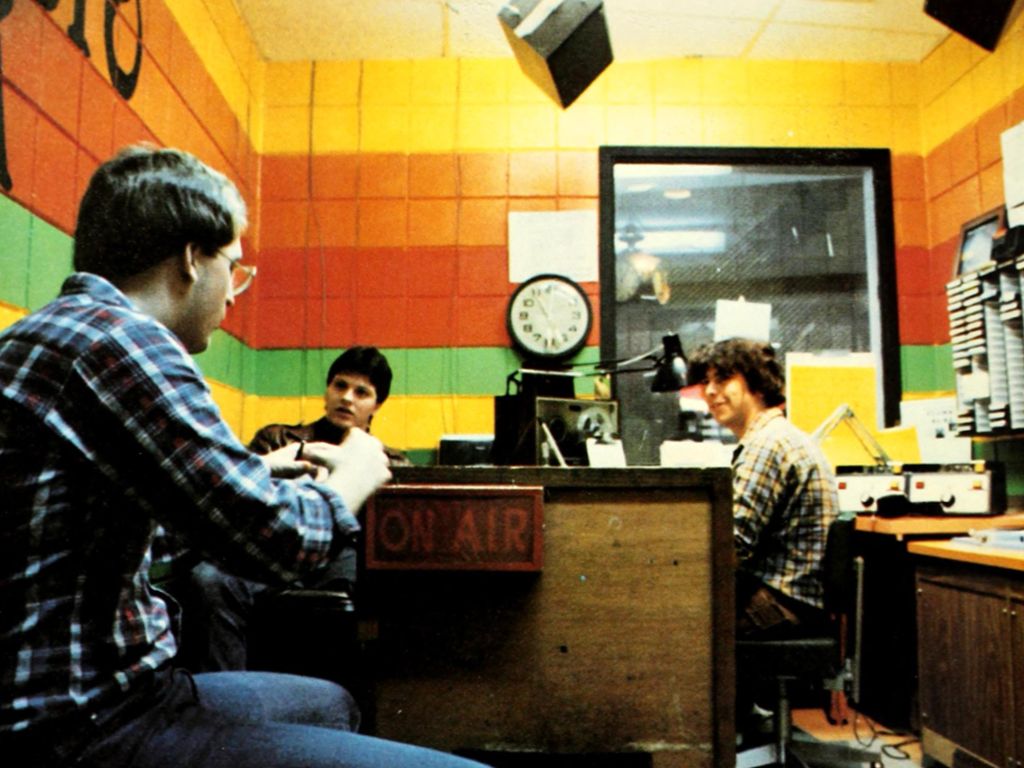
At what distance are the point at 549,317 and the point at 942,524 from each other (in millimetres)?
1911

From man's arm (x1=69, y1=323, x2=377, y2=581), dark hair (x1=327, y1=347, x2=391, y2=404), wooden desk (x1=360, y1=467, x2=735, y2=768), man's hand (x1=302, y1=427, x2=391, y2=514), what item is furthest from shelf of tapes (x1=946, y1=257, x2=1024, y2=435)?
man's arm (x1=69, y1=323, x2=377, y2=581)

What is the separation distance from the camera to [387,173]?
165 inches

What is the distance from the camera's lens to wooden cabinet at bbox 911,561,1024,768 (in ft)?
7.62

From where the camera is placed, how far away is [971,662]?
253 centimetres

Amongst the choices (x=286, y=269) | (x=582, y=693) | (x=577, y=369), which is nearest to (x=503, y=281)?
(x=577, y=369)

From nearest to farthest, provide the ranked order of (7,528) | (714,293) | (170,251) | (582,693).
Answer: (7,528)
(170,251)
(582,693)
(714,293)

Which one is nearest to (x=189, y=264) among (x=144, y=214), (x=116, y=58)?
(x=144, y=214)

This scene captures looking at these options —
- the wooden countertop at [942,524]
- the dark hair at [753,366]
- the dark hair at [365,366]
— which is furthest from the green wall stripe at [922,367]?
the dark hair at [365,366]

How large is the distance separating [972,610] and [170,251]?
2.47 m

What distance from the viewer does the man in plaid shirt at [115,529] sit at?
875mm

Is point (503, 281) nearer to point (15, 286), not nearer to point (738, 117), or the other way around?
point (738, 117)

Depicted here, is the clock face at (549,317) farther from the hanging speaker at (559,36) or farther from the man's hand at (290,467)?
the man's hand at (290,467)

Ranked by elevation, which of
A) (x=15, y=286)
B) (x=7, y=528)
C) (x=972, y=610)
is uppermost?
(x=15, y=286)

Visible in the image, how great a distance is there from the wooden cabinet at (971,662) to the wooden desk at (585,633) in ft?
4.49
